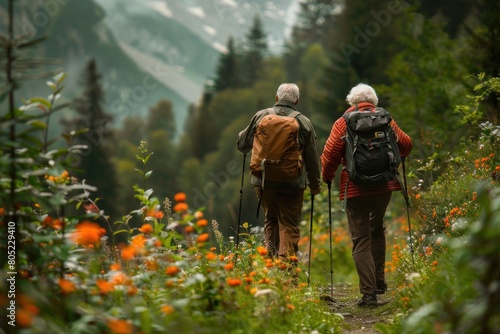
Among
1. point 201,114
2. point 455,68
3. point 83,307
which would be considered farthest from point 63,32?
point 83,307

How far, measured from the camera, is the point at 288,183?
745cm

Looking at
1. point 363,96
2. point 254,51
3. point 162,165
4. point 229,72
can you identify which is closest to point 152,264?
point 363,96

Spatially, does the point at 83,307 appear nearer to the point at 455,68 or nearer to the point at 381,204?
the point at 381,204

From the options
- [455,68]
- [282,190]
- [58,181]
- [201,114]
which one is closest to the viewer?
[58,181]

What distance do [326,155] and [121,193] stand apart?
48881mm

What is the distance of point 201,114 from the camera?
74.1 m

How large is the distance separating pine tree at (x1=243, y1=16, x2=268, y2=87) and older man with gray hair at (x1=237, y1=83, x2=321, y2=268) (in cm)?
7143

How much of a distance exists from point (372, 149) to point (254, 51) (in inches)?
2992

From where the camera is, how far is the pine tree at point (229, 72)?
75562mm

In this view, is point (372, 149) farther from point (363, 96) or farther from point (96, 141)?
point (96, 141)

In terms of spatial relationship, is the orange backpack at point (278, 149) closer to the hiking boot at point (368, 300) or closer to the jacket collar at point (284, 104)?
the jacket collar at point (284, 104)

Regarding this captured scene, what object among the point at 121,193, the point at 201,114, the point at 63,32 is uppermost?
the point at 63,32

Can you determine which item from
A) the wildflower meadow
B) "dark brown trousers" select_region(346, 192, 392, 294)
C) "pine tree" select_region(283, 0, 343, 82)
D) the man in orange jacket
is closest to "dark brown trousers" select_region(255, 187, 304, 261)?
the man in orange jacket

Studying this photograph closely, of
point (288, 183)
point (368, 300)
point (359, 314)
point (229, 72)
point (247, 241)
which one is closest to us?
point (359, 314)
